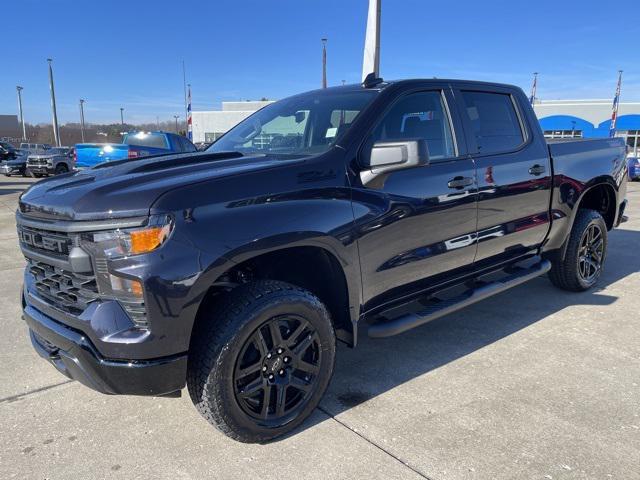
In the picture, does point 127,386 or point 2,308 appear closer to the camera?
point 127,386

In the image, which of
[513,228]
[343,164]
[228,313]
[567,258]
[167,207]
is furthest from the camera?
[567,258]

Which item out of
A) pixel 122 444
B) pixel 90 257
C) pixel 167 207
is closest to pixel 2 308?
pixel 122 444

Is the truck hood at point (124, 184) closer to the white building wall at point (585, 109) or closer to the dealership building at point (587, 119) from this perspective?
the dealership building at point (587, 119)

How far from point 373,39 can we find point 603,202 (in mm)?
5617

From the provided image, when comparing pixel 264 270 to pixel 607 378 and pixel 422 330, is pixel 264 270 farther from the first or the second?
pixel 607 378

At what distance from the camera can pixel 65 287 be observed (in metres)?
2.46

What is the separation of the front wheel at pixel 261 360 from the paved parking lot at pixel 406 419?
0.17m

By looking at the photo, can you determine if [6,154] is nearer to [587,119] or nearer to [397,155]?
[397,155]

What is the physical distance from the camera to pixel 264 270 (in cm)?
288

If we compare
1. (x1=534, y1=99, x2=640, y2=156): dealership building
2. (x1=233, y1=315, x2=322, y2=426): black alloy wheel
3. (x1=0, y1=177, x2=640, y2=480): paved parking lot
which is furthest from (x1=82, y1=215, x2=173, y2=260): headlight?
(x1=534, y1=99, x2=640, y2=156): dealership building

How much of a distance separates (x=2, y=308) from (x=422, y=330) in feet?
12.5

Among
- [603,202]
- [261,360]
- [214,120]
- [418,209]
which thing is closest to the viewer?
[261,360]

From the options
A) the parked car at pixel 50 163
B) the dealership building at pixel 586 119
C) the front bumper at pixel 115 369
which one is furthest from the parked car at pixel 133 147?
the dealership building at pixel 586 119

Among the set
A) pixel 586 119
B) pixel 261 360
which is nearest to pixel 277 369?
pixel 261 360
